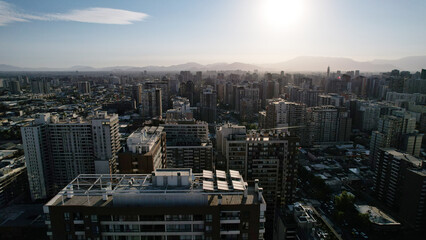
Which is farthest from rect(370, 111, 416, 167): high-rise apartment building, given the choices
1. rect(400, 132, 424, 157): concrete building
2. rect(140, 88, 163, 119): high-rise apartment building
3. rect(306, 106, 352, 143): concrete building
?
rect(140, 88, 163, 119): high-rise apartment building

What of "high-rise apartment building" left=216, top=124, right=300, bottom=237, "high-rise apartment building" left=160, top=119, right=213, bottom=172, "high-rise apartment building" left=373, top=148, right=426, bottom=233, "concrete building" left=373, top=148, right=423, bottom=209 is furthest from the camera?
"high-rise apartment building" left=160, top=119, right=213, bottom=172

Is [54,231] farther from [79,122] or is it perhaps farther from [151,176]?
[79,122]

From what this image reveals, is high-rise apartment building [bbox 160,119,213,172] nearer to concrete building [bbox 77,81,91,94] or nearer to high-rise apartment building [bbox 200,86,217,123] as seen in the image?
high-rise apartment building [bbox 200,86,217,123]

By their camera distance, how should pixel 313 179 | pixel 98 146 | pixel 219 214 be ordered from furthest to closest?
1. pixel 313 179
2. pixel 98 146
3. pixel 219 214

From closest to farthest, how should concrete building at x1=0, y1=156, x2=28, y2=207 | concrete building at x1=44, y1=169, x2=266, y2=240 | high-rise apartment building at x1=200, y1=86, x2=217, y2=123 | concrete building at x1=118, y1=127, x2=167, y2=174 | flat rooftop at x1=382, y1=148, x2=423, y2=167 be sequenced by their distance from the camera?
concrete building at x1=44, y1=169, x2=266, y2=240 < concrete building at x1=118, y1=127, x2=167, y2=174 < flat rooftop at x1=382, y1=148, x2=423, y2=167 < concrete building at x1=0, y1=156, x2=28, y2=207 < high-rise apartment building at x1=200, y1=86, x2=217, y2=123

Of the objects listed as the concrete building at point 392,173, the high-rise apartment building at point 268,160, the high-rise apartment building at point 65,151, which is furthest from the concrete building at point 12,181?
the concrete building at point 392,173

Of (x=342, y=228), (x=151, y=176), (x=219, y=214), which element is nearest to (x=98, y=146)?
(x=151, y=176)

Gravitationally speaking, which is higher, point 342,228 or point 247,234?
point 247,234

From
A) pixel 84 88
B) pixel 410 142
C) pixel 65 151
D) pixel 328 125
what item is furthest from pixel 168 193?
pixel 84 88

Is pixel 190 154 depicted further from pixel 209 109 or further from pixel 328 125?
pixel 209 109
